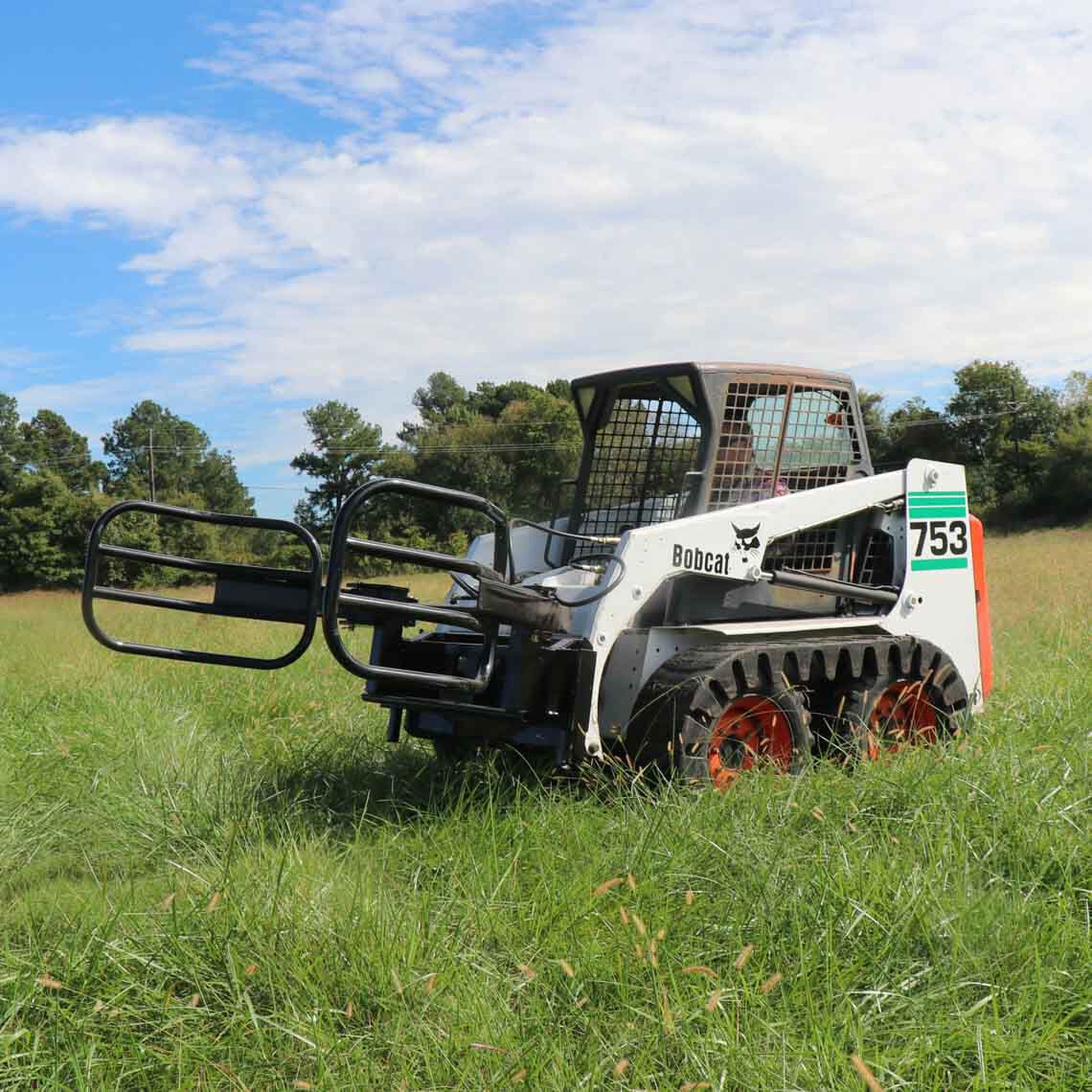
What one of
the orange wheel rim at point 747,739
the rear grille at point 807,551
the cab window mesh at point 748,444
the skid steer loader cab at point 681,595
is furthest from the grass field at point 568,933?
the cab window mesh at point 748,444

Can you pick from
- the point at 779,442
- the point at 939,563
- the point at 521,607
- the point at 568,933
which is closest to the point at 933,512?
the point at 939,563

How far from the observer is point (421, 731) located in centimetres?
556

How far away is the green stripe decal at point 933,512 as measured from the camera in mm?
6172

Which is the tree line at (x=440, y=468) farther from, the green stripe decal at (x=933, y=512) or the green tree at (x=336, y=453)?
the green stripe decal at (x=933, y=512)

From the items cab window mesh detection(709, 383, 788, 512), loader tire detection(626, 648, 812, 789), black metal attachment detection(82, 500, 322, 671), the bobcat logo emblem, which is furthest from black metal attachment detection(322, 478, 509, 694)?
cab window mesh detection(709, 383, 788, 512)

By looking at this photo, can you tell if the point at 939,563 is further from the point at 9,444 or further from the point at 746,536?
the point at 9,444

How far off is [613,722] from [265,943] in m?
2.05

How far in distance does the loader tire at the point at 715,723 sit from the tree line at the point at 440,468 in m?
26.4

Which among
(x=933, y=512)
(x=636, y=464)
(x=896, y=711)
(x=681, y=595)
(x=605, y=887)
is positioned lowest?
(x=605, y=887)

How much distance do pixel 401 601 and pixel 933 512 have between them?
3296mm

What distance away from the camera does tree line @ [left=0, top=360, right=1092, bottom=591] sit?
131 ft

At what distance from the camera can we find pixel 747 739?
5.27 meters

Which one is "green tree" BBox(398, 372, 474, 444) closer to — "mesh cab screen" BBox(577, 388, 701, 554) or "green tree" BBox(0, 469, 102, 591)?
"green tree" BBox(0, 469, 102, 591)

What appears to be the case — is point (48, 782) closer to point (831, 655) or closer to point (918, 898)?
point (831, 655)
